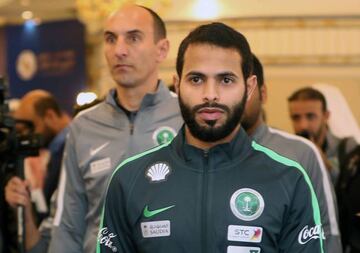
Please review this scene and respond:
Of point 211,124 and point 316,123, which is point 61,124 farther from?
point 211,124

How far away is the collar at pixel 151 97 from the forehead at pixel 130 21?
0.83 ft

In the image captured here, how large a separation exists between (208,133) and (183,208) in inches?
8.9

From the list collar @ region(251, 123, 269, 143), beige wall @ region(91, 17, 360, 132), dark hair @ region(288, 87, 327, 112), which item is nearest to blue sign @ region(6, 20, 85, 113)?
beige wall @ region(91, 17, 360, 132)

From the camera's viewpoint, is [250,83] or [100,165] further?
[100,165]

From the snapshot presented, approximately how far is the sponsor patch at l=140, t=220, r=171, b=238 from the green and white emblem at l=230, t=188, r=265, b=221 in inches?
7.6

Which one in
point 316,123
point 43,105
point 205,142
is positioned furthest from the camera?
point 43,105

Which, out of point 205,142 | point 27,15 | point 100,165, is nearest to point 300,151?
point 100,165

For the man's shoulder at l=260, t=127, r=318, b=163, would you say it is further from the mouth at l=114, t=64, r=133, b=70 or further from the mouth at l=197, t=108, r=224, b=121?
the mouth at l=197, t=108, r=224, b=121

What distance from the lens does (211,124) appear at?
2818 millimetres

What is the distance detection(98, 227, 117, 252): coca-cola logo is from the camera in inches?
115

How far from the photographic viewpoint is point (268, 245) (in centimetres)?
278

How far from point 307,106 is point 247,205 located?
137 inches

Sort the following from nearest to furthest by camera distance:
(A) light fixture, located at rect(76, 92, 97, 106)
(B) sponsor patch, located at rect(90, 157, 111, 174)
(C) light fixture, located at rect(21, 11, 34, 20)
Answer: (B) sponsor patch, located at rect(90, 157, 111, 174) → (A) light fixture, located at rect(76, 92, 97, 106) → (C) light fixture, located at rect(21, 11, 34, 20)

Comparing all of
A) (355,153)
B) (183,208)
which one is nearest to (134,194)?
(183,208)
